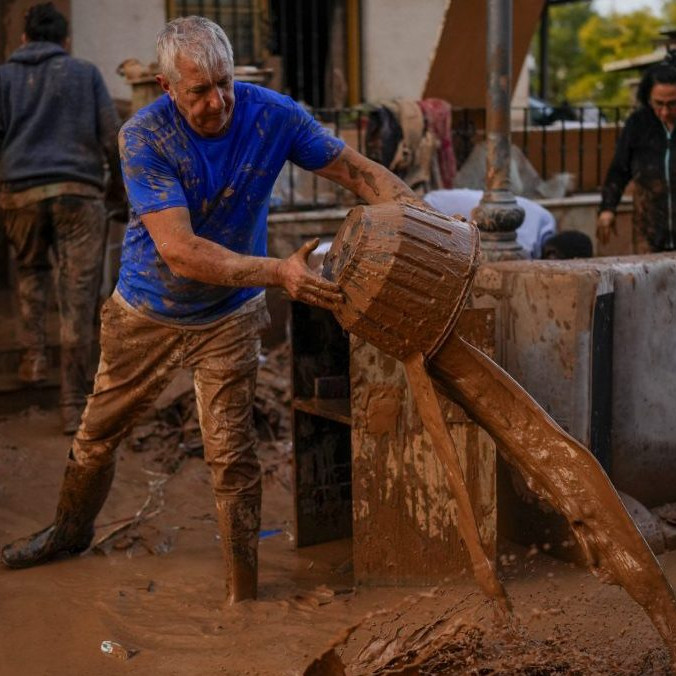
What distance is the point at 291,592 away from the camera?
4438 millimetres

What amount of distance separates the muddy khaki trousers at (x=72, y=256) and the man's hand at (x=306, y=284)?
3.42 meters

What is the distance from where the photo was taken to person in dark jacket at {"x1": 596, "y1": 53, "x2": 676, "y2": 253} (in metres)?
6.42

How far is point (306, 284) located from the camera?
10.8 feet

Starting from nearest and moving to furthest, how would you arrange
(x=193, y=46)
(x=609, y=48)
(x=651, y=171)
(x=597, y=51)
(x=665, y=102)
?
(x=193, y=46) < (x=665, y=102) < (x=651, y=171) < (x=609, y=48) < (x=597, y=51)

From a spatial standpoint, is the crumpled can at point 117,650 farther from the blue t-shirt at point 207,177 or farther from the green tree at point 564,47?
the green tree at point 564,47

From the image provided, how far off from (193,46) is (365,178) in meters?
0.80

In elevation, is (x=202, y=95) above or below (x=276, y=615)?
above

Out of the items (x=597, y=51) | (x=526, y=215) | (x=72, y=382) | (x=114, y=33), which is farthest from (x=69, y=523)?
(x=597, y=51)

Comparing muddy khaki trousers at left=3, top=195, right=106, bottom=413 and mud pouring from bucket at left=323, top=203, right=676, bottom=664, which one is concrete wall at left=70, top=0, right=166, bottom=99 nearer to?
muddy khaki trousers at left=3, top=195, right=106, bottom=413

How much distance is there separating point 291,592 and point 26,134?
11.1 feet

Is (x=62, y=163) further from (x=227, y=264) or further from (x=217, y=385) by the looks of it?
A: (x=227, y=264)

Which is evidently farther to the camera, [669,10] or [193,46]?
[669,10]

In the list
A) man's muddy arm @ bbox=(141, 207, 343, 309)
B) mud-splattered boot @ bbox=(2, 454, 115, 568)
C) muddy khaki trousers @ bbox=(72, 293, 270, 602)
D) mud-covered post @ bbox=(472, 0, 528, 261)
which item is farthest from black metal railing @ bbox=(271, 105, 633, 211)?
man's muddy arm @ bbox=(141, 207, 343, 309)

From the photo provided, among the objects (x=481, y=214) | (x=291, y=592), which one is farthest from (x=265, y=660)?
(x=481, y=214)
